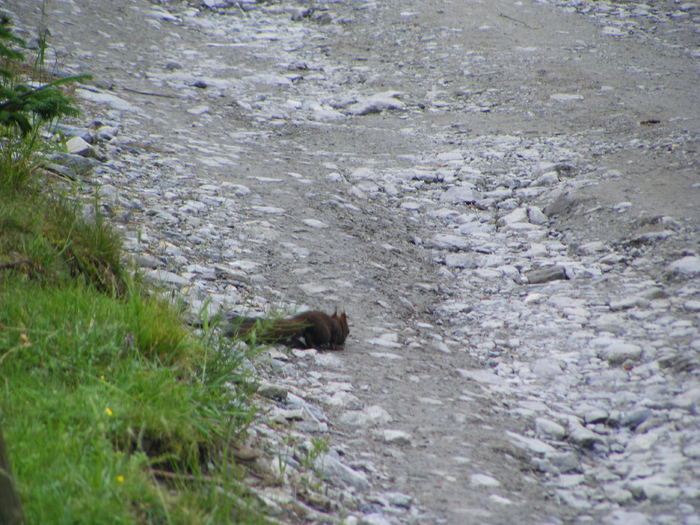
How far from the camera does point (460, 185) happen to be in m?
6.02

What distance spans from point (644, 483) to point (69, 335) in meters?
2.31

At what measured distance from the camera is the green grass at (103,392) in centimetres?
193

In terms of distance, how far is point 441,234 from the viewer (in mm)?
5270

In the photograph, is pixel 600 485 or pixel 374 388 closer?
pixel 600 485

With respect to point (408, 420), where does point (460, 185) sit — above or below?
above

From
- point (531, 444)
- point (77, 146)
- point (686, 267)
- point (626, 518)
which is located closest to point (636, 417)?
point (531, 444)

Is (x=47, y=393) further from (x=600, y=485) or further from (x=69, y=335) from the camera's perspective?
(x=600, y=485)

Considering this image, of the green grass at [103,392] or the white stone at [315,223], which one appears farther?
the white stone at [315,223]

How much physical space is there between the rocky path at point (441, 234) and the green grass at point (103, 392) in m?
0.28

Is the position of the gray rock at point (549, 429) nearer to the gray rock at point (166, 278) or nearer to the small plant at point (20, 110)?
the gray rock at point (166, 278)

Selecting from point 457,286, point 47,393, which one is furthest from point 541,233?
point 47,393

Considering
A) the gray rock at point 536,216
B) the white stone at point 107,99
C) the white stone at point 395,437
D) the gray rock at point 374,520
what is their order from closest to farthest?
the gray rock at point 374,520
the white stone at point 395,437
the gray rock at point 536,216
the white stone at point 107,99

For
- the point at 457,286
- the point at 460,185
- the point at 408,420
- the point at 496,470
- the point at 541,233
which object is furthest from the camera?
the point at 460,185

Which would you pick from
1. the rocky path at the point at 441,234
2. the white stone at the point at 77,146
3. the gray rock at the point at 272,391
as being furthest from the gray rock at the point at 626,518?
the white stone at the point at 77,146
